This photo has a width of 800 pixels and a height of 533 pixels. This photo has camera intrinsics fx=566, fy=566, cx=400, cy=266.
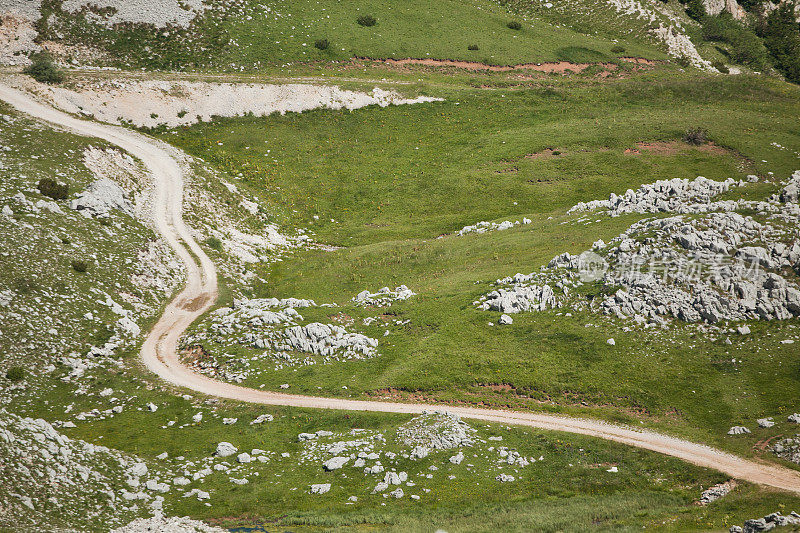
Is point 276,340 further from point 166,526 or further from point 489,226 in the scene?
point 489,226

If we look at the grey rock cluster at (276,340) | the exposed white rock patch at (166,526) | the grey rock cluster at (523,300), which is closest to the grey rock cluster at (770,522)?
the grey rock cluster at (523,300)

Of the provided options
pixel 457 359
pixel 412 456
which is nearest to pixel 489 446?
pixel 412 456

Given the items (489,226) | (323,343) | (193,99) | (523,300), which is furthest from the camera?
(193,99)

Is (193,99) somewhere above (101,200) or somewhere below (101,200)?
above

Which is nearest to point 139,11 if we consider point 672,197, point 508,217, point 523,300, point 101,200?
point 101,200

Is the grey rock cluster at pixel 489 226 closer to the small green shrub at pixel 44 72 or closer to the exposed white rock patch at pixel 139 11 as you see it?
the small green shrub at pixel 44 72

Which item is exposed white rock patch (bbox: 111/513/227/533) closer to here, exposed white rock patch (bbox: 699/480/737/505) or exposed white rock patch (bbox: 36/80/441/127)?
exposed white rock patch (bbox: 699/480/737/505)
